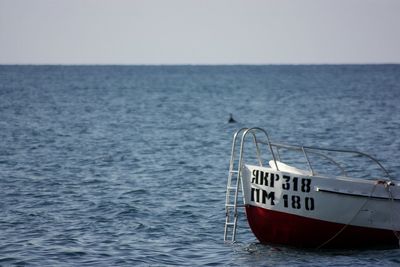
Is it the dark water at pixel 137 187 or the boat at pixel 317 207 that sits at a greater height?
the boat at pixel 317 207

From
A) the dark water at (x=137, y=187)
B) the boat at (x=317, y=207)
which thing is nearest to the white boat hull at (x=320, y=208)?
the boat at (x=317, y=207)

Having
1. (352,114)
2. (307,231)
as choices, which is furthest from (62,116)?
(307,231)

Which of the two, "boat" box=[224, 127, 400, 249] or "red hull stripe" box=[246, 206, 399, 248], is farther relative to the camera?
"red hull stripe" box=[246, 206, 399, 248]

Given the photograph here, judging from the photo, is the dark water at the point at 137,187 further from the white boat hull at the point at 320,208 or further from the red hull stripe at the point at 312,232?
the white boat hull at the point at 320,208

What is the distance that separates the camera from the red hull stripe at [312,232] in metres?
16.8

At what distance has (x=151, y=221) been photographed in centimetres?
2002

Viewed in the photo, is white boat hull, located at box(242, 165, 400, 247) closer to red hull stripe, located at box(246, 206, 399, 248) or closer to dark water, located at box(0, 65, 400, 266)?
red hull stripe, located at box(246, 206, 399, 248)

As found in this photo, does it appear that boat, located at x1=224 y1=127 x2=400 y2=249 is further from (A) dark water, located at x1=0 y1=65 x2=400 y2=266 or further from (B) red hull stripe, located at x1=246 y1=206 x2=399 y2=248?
(A) dark water, located at x1=0 y1=65 x2=400 y2=266

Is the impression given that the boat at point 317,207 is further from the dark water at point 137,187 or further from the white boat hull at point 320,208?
the dark water at point 137,187

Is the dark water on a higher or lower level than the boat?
lower

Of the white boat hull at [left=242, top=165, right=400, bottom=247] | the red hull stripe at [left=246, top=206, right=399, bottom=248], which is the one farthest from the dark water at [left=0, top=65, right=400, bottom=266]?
the white boat hull at [left=242, top=165, right=400, bottom=247]

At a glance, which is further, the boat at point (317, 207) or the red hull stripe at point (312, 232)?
the red hull stripe at point (312, 232)

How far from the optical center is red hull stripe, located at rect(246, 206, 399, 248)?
16812 millimetres

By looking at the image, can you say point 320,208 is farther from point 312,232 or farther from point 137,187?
point 137,187
